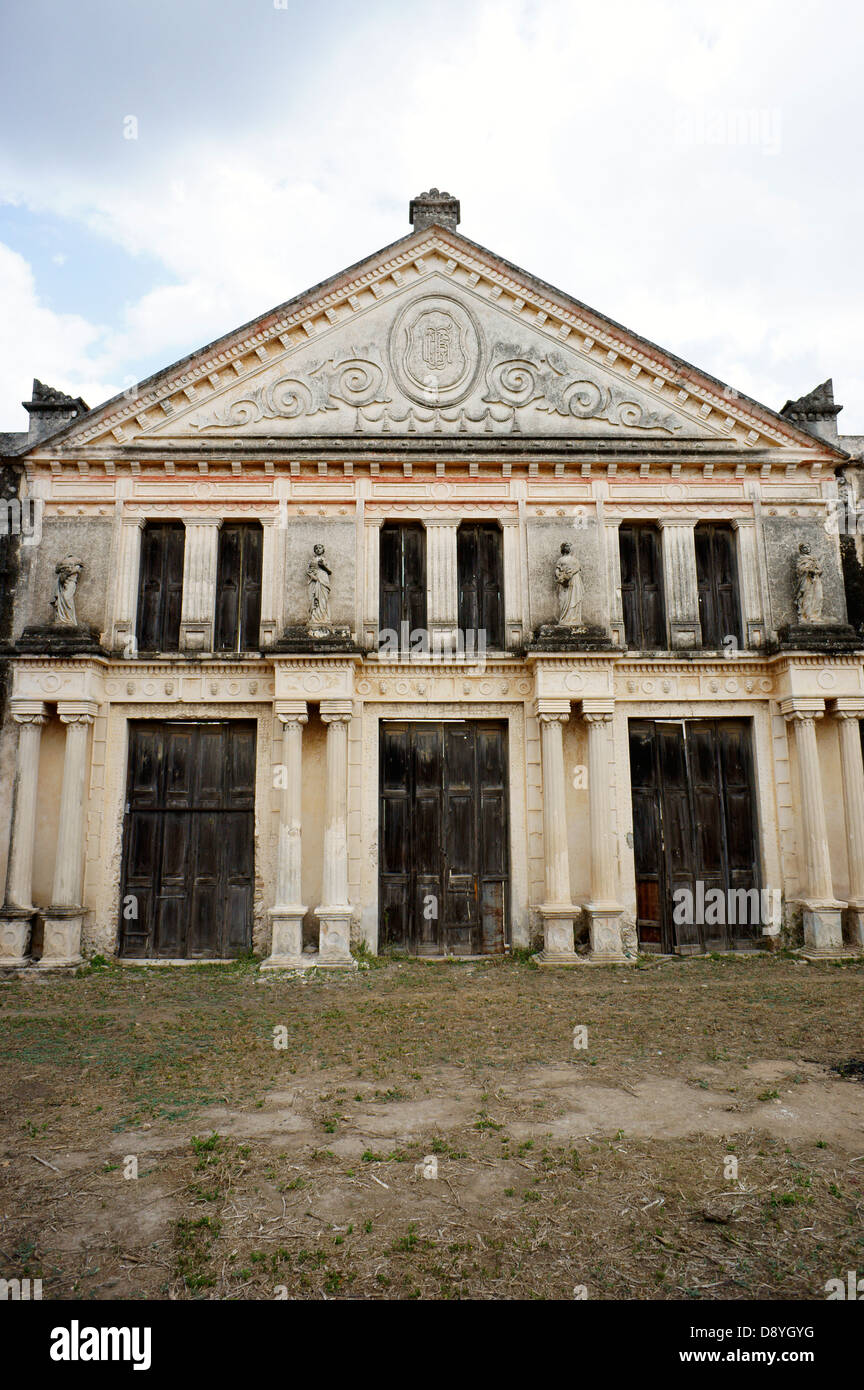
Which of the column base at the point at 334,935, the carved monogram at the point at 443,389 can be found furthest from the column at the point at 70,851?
the carved monogram at the point at 443,389

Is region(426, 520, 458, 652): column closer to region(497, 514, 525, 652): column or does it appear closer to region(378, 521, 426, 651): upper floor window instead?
region(378, 521, 426, 651): upper floor window

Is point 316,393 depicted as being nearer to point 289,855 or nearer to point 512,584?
point 512,584

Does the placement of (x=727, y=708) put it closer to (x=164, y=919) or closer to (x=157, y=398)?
(x=164, y=919)

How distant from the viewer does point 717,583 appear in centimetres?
1477

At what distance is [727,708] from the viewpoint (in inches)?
553

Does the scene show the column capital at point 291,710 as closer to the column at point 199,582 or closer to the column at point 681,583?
the column at point 199,582

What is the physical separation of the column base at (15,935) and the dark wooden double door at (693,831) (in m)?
9.76

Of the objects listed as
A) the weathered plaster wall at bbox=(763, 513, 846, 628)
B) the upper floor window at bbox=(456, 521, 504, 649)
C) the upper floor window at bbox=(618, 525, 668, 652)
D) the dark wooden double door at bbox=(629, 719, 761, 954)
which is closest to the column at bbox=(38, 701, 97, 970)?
the upper floor window at bbox=(456, 521, 504, 649)

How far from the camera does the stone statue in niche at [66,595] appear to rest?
1337cm

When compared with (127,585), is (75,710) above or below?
below

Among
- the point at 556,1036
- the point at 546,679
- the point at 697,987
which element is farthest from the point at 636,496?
the point at 556,1036

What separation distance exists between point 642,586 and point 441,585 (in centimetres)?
370

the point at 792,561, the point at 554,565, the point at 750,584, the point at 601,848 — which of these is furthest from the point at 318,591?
the point at 792,561

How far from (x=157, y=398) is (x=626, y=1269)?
14.4 m
